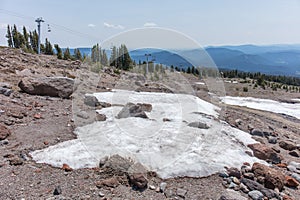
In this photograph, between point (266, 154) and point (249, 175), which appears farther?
point (266, 154)

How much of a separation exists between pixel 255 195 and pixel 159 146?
2.21 meters

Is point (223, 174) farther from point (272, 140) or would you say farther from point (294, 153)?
point (272, 140)

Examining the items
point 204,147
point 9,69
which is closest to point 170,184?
point 204,147

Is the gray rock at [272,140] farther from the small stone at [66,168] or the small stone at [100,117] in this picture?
the small stone at [66,168]

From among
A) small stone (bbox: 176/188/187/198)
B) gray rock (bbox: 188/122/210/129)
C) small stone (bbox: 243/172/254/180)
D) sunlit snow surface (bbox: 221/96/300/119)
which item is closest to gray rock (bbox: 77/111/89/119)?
gray rock (bbox: 188/122/210/129)

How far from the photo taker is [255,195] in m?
4.34

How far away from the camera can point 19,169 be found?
4520 mm

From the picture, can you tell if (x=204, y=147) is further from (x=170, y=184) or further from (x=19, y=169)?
(x=19, y=169)

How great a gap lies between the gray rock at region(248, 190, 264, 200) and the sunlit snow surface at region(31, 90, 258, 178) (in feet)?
2.53

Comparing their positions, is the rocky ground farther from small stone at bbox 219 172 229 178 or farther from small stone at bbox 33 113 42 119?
small stone at bbox 33 113 42 119

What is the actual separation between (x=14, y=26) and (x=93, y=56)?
36.9 m

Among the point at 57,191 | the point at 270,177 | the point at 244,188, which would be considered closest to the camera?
the point at 57,191

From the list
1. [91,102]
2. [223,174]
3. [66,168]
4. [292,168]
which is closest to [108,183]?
[66,168]

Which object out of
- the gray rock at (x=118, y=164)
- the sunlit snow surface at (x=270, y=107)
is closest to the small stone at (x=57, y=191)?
the gray rock at (x=118, y=164)
